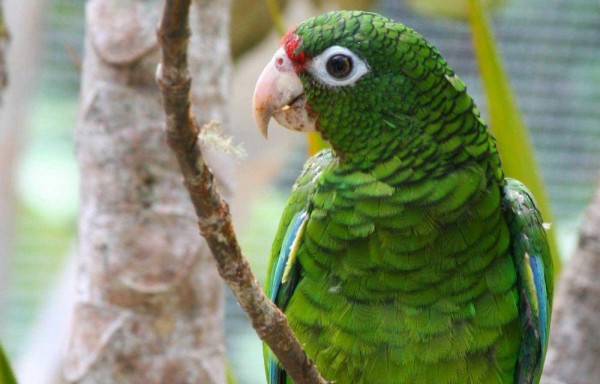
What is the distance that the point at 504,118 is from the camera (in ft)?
4.42

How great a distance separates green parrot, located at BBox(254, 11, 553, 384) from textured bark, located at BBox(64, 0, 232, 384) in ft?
0.62

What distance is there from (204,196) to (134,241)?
0.56m

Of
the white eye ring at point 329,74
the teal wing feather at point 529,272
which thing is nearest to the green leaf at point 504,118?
the teal wing feather at point 529,272

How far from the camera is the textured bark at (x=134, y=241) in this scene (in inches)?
43.7

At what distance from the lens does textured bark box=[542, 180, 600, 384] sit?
136 centimetres

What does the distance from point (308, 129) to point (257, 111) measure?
7 centimetres

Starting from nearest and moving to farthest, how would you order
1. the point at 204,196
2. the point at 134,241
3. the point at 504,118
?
1. the point at 204,196
2. the point at 134,241
3. the point at 504,118

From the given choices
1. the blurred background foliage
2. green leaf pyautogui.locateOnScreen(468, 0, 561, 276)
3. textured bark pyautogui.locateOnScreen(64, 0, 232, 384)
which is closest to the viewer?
textured bark pyautogui.locateOnScreen(64, 0, 232, 384)

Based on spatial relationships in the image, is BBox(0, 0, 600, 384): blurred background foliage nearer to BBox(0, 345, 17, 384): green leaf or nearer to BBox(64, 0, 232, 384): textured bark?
BBox(64, 0, 232, 384): textured bark

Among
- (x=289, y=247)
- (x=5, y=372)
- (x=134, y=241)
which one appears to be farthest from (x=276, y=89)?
(x=5, y=372)

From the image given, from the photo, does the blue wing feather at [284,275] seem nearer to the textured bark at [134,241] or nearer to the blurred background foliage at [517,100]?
the textured bark at [134,241]

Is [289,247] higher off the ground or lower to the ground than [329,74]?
lower

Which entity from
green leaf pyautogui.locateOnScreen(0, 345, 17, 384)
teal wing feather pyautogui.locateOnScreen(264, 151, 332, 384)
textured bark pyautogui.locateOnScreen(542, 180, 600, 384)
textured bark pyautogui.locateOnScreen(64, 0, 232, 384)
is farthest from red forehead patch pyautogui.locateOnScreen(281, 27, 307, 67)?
textured bark pyautogui.locateOnScreen(542, 180, 600, 384)

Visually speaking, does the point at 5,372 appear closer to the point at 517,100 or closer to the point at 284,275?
the point at 284,275
